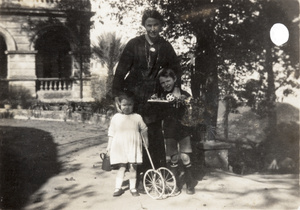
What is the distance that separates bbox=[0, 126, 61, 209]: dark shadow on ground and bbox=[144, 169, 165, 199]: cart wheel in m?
1.34

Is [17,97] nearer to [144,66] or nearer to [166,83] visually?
[144,66]

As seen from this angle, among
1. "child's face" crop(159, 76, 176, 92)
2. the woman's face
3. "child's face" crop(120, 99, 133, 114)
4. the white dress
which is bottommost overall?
the white dress

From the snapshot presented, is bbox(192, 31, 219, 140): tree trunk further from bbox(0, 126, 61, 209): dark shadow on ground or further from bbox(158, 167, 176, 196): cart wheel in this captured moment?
bbox(0, 126, 61, 209): dark shadow on ground

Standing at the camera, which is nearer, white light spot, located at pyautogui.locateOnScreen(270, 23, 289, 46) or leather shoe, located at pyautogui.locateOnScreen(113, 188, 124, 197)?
leather shoe, located at pyautogui.locateOnScreen(113, 188, 124, 197)

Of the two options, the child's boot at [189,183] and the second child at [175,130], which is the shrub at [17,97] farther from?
the child's boot at [189,183]

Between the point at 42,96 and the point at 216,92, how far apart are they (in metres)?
2.89

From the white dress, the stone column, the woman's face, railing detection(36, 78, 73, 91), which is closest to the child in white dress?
the white dress

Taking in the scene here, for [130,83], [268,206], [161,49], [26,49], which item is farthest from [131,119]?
[26,49]

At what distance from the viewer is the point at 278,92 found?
5328 mm

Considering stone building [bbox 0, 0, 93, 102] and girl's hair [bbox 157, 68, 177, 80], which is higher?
stone building [bbox 0, 0, 93, 102]

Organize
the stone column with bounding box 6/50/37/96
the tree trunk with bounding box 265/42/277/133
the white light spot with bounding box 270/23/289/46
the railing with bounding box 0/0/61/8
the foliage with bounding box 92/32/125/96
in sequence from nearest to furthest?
the white light spot with bounding box 270/23/289/46 < the foliage with bounding box 92/32/125/96 < the railing with bounding box 0/0/61/8 < the tree trunk with bounding box 265/42/277/133 < the stone column with bounding box 6/50/37/96

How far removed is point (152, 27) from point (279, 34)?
6.24ft

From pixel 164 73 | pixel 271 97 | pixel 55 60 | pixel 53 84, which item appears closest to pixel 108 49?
pixel 164 73

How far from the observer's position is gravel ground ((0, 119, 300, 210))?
3.70 m
